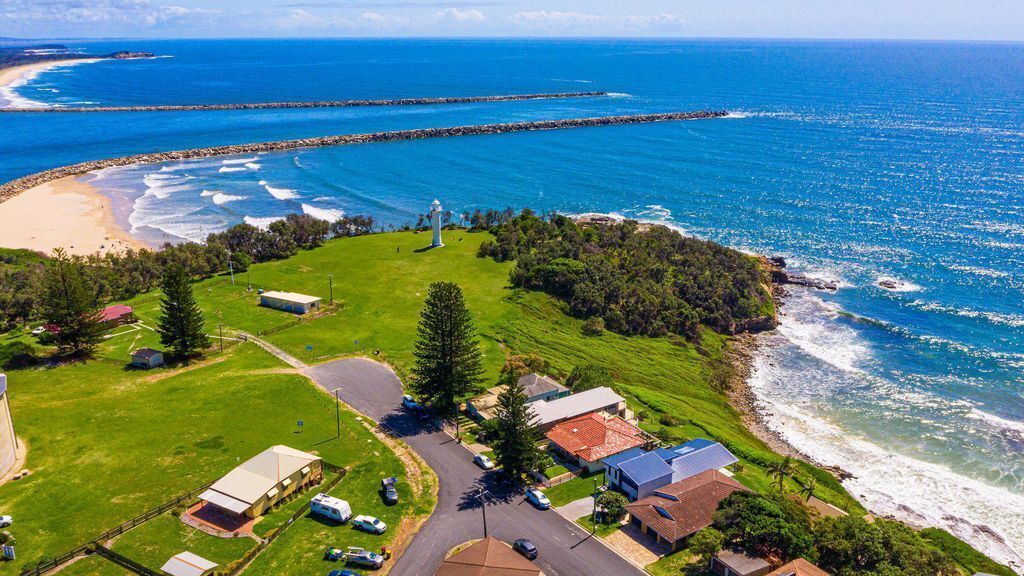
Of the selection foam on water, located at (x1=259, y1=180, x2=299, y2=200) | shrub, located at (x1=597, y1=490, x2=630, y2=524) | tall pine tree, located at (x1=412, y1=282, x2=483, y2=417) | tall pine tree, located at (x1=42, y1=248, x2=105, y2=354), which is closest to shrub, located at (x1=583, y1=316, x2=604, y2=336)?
tall pine tree, located at (x1=412, y1=282, x2=483, y2=417)

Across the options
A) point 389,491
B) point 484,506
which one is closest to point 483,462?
point 484,506

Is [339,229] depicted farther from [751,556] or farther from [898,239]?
[898,239]

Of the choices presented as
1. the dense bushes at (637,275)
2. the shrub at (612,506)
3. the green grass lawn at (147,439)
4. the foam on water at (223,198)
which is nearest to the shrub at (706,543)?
the shrub at (612,506)

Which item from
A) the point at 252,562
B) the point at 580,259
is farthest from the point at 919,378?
the point at 252,562

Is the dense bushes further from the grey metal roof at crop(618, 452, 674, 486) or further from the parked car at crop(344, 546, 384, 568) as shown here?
the parked car at crop(344, 546, 384, 568)

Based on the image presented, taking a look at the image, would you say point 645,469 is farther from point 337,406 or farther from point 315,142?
point 315,142

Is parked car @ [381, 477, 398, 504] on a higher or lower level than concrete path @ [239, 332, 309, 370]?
higher
